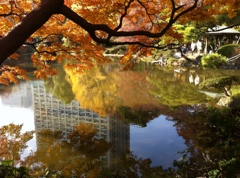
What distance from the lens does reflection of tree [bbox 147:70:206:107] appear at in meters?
11.5

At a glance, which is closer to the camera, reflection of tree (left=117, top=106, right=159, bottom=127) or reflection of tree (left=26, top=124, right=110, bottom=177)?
reflection of tree (left=26, top=124, right=110, bottom=177)

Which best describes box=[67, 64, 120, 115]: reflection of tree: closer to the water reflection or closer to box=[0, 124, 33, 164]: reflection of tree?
the water reflection

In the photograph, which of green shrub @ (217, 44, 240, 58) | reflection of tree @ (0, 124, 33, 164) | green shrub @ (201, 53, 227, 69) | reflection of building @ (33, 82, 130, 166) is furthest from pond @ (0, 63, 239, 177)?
green shrub @ (217, 44, 240, 58)

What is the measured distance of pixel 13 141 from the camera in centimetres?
793

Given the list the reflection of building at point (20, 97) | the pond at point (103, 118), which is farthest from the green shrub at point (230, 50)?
the reflection of building at point (20, 97)

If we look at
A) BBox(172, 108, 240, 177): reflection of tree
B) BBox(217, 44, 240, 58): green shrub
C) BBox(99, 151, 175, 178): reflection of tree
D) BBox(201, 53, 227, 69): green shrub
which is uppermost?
BBox(217, 44, 240, 58): green shrub

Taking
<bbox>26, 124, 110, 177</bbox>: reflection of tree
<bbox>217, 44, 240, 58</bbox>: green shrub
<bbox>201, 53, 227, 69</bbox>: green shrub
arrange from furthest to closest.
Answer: <bbox>217, 44, 240, 58</bbox>: green shrub → <bbox>201, 53, 227, 69</bbox>: green shrub → <bbox>26, 124, 110, 177</bbox>: reflection of tree

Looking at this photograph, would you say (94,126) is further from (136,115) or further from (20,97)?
(20,97)

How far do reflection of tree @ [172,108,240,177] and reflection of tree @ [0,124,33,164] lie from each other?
14.6 feet

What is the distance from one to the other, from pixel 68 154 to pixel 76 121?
111 inches

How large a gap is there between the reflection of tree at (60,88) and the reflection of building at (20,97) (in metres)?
1.27

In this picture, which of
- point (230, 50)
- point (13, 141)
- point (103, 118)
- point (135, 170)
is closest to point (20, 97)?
point (103, 118)

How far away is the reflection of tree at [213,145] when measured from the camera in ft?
13.8

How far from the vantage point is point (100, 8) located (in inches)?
236
